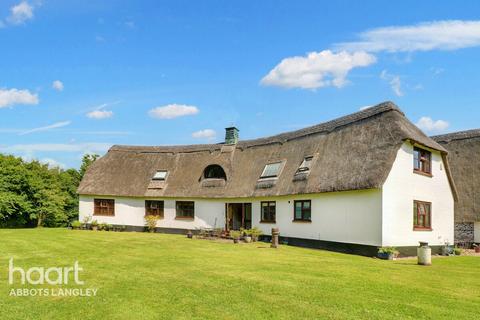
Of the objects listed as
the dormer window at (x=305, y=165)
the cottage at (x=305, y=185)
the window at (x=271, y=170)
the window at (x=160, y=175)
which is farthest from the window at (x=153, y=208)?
the dormer window at (x=305, y=165)

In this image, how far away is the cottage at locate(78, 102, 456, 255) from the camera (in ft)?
64.0

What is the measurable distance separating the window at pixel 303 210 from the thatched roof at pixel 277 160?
92cm

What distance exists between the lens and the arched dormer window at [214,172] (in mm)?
30997

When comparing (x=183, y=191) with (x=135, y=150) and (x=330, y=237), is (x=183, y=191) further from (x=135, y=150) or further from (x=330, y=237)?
(x=330, y=237)

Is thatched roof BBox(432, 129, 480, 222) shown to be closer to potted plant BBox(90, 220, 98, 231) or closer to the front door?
the front door

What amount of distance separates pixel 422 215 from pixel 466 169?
6880 millimetres

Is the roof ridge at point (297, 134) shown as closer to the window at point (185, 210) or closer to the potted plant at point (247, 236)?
the window at point (185, 210)

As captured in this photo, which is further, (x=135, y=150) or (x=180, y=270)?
(x=135, y=150)

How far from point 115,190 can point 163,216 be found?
447 centimetres

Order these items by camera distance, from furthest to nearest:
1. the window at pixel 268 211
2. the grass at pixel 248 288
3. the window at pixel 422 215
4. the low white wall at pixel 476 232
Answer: the window at pixel 268 211, the low white wall at pixel 476 232, the window at pixel 422 215, the grass at pixel 248 288

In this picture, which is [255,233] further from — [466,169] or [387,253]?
[466,169]

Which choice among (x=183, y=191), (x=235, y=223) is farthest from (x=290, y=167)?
(x=183, y=191)

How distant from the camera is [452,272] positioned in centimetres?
1462

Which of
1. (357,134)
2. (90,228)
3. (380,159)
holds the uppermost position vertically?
(357,134)
